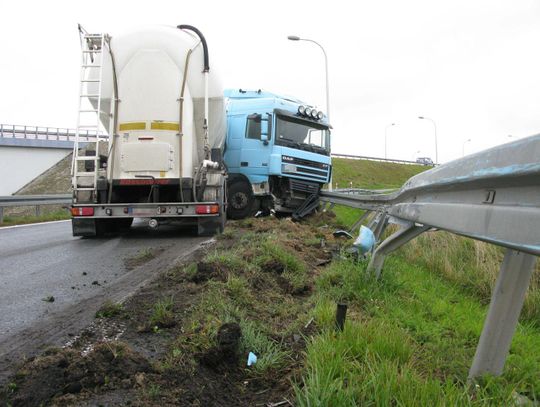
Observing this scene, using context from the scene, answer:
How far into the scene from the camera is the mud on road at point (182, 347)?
7.26 ft

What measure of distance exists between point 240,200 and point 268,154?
1431mm

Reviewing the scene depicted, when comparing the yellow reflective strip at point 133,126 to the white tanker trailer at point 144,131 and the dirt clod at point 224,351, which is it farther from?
the dirt clod at point 224,351

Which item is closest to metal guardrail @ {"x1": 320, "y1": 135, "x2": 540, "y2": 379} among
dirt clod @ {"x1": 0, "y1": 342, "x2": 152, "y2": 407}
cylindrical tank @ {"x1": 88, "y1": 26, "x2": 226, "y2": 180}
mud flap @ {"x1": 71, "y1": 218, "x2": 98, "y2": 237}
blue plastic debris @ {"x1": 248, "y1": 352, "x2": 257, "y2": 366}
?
blue plastic debris @ {"x1": 248, "y1": 352, "x2": 257, "y2": 366}

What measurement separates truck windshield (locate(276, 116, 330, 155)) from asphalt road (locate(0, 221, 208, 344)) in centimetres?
481

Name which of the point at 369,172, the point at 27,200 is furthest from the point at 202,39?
the point at 369,172

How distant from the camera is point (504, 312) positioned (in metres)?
2.42

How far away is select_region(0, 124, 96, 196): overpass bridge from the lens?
30.3 m

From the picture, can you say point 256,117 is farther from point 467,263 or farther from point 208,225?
point 467,263

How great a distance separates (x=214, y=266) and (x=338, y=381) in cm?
248

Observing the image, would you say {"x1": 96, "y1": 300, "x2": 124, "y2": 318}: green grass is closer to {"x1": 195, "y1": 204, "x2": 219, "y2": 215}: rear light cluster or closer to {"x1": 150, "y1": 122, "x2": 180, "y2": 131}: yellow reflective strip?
{"x1": 195, "y1": 204, "x2": 219, "y2": 215}: rear light cluster

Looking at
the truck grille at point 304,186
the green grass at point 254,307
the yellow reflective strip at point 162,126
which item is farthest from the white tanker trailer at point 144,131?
the truck grille at point 304,186

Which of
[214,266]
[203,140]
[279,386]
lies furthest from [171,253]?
[279,386]

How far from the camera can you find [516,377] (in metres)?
2.75

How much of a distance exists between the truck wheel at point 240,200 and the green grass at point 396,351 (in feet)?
26.1
